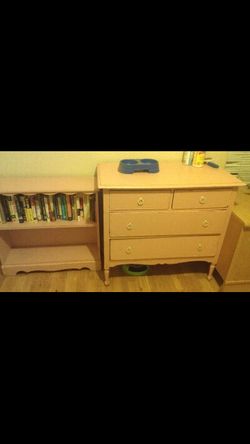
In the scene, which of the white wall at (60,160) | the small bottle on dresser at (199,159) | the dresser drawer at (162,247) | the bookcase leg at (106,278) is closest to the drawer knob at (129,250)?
the dresser drawer at (162,247)

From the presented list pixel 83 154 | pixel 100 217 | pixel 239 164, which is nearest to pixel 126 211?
pixel 100 217

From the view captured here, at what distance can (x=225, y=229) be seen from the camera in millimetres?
1546

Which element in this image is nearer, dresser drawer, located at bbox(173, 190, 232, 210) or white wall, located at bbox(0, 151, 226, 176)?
dresser drawer, located at bbox(173, 190, 232, 210)

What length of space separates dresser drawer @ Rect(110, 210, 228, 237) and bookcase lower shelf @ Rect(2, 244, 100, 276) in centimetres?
45

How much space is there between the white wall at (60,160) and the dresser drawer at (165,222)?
1.61 feet

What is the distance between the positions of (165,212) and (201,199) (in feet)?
0.72

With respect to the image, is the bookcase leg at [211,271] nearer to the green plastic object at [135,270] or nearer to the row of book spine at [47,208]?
the green plastic object at [135,270]

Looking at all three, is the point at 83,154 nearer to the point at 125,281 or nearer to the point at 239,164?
the point at 125,281

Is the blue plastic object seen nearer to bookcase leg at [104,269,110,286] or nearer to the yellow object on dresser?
the yellow object on dresser

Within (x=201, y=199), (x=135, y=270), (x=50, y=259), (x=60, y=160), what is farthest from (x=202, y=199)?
(x=50, y=259)

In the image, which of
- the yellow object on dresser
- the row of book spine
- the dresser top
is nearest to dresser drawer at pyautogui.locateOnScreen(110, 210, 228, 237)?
the yellow object on dresser

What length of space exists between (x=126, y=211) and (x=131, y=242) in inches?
8.7

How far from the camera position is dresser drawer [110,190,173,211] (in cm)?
135

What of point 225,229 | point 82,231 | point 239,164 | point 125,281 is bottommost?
point 125,281
